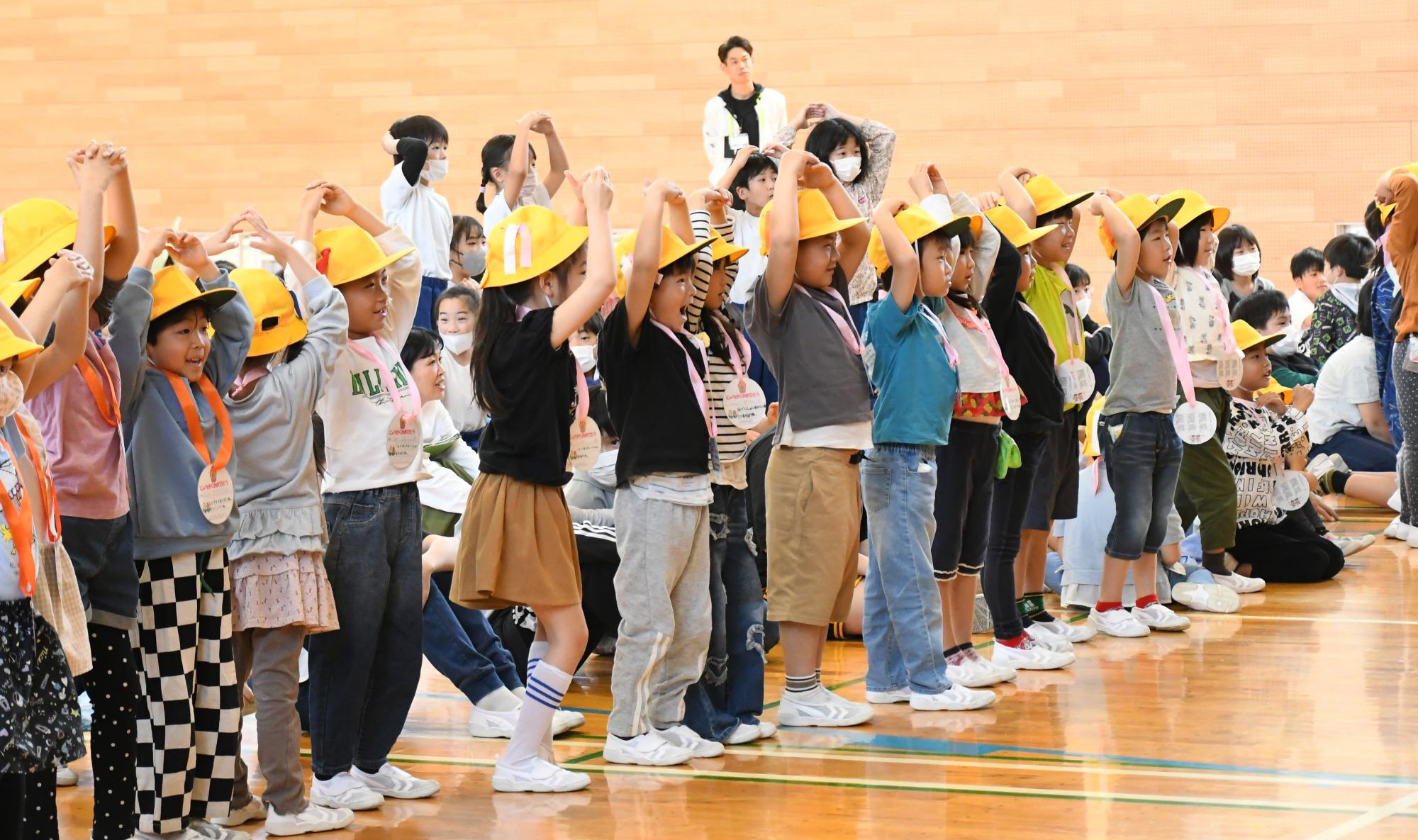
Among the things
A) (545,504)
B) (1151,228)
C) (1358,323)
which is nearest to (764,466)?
(1151,228)

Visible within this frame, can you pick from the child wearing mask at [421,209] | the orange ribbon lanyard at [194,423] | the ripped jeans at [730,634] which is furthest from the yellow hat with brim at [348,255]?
the child wearing mask at [421,209]

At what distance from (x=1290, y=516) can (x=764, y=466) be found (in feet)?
9.36

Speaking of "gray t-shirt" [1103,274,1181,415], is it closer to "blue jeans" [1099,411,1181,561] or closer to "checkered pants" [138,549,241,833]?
"blue jeans" [1099,411,1181,561]

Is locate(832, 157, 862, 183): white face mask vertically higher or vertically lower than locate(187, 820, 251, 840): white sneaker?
higher

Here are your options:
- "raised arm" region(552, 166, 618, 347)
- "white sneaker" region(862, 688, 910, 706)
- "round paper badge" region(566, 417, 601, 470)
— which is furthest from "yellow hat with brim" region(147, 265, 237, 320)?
"white sneaker" region(862, 688, 910, 706)

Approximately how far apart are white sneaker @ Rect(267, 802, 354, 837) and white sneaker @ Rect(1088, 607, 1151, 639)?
3.54 m

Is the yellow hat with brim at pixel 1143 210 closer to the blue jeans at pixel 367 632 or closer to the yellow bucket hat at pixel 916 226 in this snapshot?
the yellow bucket hat at pixel 916 226

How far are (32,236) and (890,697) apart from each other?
314cm

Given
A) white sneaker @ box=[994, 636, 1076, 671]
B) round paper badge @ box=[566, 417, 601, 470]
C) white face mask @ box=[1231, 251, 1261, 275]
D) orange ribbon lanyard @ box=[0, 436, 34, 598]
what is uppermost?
white face mask @ box=[1231, 251, 1261, 275]

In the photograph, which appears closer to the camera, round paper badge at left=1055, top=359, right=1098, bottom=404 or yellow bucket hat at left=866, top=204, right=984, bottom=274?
yellow bucket hat at left=866, top=204, right=984, bottom=274

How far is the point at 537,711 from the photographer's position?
14.9 ft

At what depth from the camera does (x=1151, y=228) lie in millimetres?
6641

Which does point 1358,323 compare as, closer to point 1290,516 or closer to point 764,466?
point 1290,516

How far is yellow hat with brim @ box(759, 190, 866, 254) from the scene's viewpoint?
5.22 m
